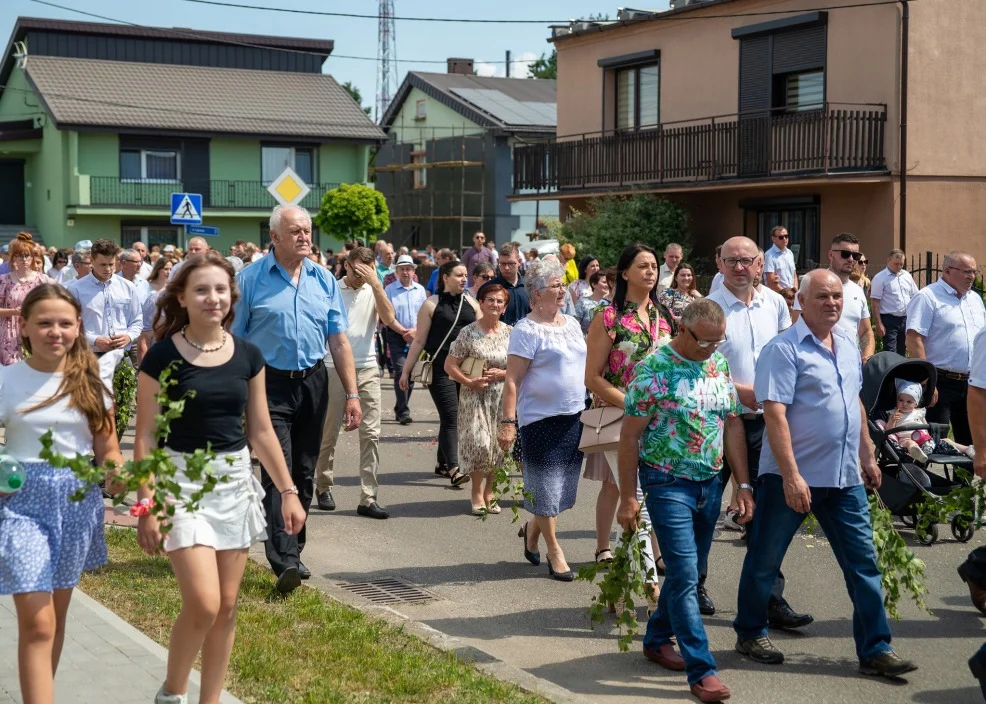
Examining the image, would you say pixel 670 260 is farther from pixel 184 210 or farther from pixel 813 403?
pixel 813 403

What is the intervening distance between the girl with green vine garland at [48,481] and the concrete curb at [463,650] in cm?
195

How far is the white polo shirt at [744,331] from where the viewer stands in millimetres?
7262

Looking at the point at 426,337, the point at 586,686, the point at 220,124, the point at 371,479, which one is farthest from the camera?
the point at 220,124

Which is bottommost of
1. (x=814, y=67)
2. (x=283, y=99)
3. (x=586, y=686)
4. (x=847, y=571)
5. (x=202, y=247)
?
(x=586, y=686)

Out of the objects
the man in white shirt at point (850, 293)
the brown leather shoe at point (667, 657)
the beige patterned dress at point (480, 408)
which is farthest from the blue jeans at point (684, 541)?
the beige patterned dress at point (480, 408)

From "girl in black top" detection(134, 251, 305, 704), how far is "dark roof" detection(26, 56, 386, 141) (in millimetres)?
44301

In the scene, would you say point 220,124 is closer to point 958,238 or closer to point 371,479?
point 958,238

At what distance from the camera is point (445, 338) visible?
1176 cm

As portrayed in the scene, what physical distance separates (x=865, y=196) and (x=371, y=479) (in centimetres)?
1649

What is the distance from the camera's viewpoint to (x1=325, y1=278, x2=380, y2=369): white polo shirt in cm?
1074

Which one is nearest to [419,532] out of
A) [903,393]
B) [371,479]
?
[371,479]

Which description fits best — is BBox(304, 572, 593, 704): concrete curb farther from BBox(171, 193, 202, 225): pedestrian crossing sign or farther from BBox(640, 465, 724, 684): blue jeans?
BBox(171, 193, 202, 225): pedestrian crossing sign

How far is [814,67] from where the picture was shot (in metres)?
24.9

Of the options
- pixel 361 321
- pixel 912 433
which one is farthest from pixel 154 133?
pixel 912 433
